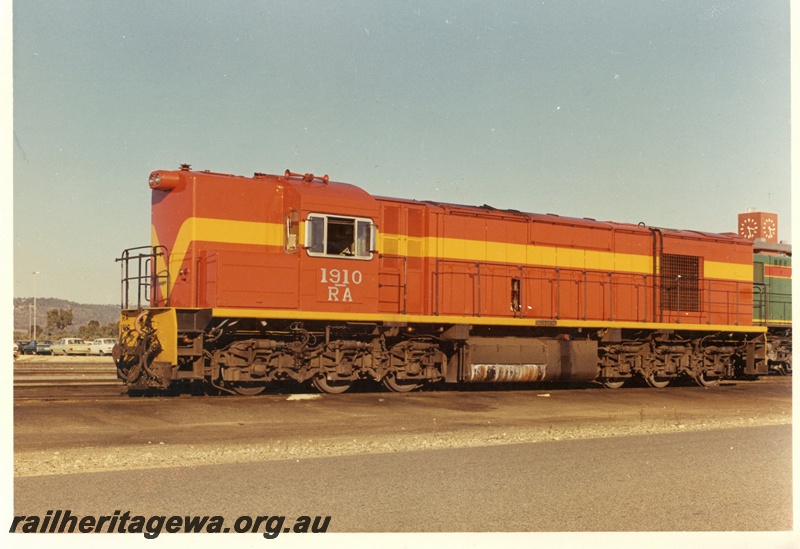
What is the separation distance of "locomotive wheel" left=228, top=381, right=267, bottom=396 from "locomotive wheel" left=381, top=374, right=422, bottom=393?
2.38 m

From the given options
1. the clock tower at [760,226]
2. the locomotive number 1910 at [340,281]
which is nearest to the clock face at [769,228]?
the clock tower at [760,226]

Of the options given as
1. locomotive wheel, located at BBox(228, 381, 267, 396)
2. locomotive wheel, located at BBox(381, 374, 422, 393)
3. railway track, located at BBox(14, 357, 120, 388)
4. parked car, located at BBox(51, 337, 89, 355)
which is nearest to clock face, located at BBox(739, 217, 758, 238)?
locomotive wheel, located at BBox(381, 374, 422, 393)

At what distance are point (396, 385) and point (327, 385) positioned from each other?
1.35 metres

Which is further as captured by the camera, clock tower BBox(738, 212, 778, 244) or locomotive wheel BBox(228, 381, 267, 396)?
clock tower BBox(738, 212, 778, 244)

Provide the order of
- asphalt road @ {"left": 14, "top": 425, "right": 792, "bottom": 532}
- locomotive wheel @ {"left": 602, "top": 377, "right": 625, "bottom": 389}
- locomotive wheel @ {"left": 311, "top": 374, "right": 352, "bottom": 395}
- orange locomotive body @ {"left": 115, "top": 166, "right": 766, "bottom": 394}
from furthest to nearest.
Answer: locomotive wheel @ {"left": 602, "top": 377, "right": 625, "bottom": 389} → locomotive wheel @ {"left": 311, "top": 374, "right": 352, "bottom": 395} → orange locomotive body @ {"left": 115, "top": 166, "right": 766, "bottom": 394} → asphalt road @ {"left": 14, "top": 425, "right": 792, "bottom": 532}

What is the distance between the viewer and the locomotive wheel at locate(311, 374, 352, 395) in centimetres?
1509

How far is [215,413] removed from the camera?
11.9 m

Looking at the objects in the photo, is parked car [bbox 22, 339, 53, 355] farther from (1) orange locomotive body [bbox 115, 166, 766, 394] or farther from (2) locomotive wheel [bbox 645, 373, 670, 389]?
(2) locomotive wheel [bbox 645, 373, 670, 389]

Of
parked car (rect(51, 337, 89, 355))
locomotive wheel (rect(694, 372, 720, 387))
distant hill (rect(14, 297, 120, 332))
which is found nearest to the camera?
locomotive wheel (rect(694, 372, 720, 387))

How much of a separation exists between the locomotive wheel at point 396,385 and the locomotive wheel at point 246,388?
2.38 meters
